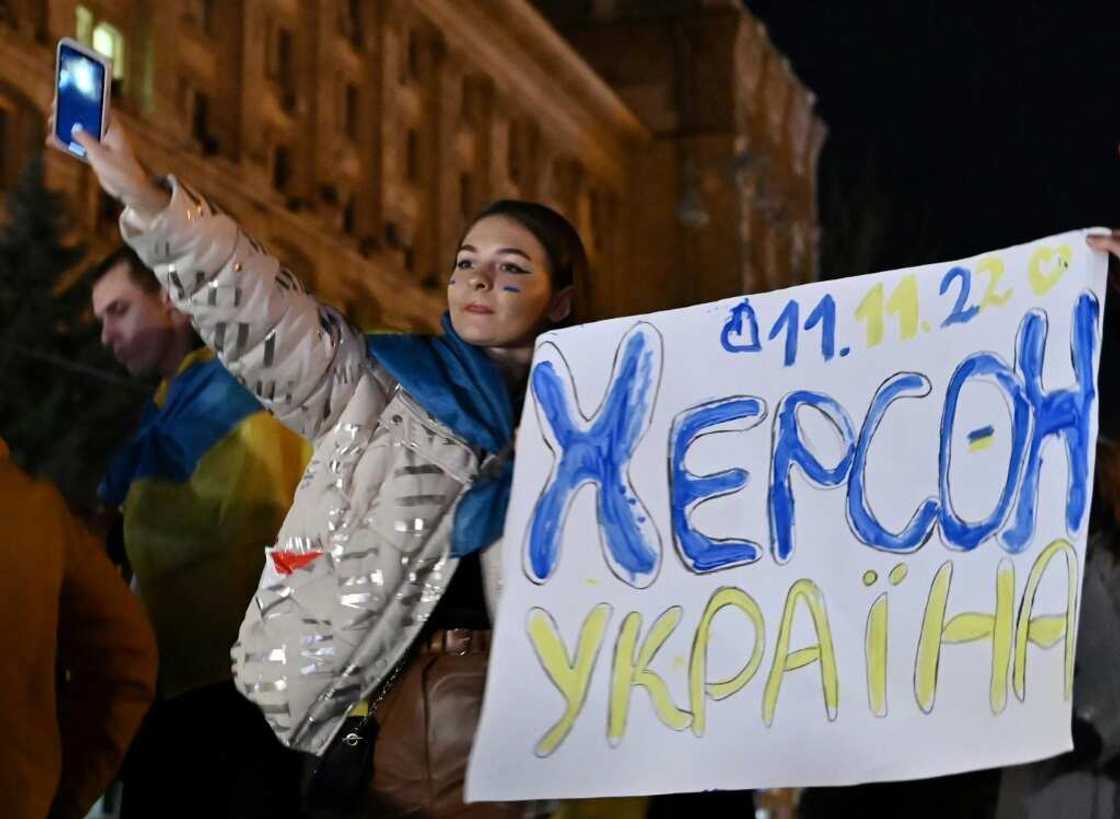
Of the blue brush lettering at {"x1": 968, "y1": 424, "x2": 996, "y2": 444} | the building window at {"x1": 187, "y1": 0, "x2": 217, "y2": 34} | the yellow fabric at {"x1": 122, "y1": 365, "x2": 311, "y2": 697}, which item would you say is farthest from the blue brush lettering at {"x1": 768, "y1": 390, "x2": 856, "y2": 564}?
the building window at {"x1": 187, "y1": 0, "x2": 217, "y2": 34}

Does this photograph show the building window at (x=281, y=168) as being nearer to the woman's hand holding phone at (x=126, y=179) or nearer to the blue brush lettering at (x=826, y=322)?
the woman's hand holding phone at (x=126, y=179)

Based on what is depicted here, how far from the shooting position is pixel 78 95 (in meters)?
1.71

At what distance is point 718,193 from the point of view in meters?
3.05

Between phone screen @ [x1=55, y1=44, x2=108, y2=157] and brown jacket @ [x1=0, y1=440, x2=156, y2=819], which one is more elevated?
phone screen @ [x1=55, y1=44, x2=108, y2=157]

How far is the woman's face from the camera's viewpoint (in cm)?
176

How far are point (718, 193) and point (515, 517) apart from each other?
1.48 metres

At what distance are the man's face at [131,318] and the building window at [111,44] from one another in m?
0.33

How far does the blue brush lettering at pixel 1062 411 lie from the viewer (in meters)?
1.52

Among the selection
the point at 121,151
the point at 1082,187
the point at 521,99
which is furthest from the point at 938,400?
the point at 521,99

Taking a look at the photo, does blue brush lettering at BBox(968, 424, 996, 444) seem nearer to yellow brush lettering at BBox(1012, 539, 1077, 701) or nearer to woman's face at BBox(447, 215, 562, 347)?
yellow brush lettering at BBox(1012, 539, 1077, 701)

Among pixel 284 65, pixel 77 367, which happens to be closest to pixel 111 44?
pixel 284 65

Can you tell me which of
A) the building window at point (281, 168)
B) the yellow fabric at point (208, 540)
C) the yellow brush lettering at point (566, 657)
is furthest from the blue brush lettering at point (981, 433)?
the building window at point (281, 168)

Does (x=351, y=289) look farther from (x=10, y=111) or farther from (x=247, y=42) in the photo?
(x=10, y=111)

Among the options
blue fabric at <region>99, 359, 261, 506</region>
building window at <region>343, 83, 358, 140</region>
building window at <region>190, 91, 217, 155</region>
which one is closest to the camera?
blue fabric at <region>99, 359, 261, 506</region>
